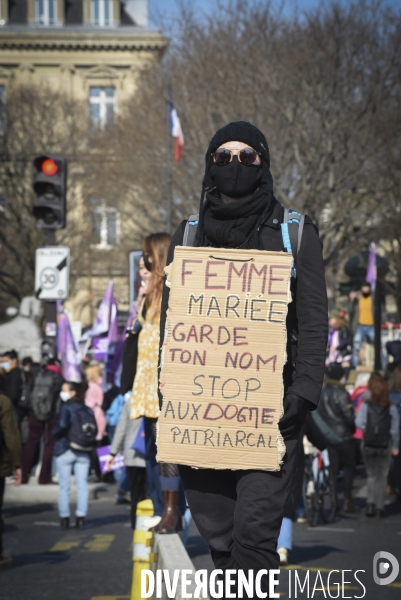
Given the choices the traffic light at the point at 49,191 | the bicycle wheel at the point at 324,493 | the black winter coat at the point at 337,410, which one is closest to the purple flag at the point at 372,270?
the black winter coat at the point at 337,410

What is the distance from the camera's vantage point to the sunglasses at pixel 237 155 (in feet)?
14.2

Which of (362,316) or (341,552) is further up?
(362,316)

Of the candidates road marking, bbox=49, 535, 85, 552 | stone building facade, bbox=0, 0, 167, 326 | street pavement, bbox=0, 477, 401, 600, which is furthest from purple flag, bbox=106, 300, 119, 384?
stone building facade, bbox=0, 0, 167, 326

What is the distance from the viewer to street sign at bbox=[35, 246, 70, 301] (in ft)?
51.8

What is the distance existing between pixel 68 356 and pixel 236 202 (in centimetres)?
1529

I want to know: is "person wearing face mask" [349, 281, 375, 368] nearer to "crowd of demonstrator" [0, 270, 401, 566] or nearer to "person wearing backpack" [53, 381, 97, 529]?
"crowd of demonstrator" [0, 270, 401, 566]

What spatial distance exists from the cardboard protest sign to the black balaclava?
124 mm

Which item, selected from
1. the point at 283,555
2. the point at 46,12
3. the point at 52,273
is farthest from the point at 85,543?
the point at 46,12

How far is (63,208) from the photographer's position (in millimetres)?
14859

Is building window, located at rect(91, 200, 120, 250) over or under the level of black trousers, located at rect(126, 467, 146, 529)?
over

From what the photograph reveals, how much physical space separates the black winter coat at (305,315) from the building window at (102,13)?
202ft

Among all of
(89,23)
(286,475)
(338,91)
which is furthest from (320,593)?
(89,23)

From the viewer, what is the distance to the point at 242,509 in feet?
13.4

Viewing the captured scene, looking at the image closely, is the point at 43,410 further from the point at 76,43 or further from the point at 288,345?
the point at 76,43
